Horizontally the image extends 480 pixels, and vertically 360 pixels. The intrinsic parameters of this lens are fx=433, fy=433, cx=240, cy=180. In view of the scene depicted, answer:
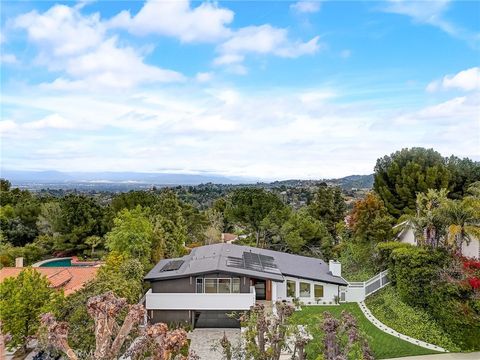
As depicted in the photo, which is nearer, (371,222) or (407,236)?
(371,222)

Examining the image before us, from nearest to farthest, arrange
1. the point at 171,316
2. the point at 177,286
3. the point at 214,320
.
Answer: the point at 171,316 → the point at 177,286 → the point at 214,320

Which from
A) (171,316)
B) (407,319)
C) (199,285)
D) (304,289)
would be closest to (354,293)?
(304,289)

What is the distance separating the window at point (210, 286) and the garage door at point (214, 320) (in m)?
1.44

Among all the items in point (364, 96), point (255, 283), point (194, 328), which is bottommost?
point (194, 328)

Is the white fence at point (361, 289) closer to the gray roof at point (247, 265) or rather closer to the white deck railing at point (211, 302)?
the gray roof at point (247, 265)

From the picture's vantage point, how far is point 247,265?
967 inches

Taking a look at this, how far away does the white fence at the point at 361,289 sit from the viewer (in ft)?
83.9

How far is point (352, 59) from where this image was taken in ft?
81.8

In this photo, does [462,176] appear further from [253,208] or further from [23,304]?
[23,304]

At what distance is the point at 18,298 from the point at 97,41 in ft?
36.3

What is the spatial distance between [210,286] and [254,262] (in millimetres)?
3723

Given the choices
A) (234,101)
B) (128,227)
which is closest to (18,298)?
(128,227)

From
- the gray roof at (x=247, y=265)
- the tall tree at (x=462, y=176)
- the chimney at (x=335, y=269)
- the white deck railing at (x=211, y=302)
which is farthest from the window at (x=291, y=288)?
the tall tree at (x=462, y=176)

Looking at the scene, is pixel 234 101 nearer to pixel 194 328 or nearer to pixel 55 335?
pixel 194 328
